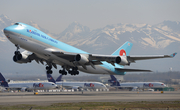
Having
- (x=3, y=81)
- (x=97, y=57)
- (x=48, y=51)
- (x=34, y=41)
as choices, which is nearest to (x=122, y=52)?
(x=97, y=57)

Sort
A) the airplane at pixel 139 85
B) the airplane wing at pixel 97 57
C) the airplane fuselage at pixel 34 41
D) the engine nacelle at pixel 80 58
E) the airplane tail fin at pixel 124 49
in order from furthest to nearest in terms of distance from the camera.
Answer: the airplane at pixel 139 85 → the airplane tail fin at pixel 124 49 → the engine nacelle at pixel 80 58 → the airplane wing at pixel 97 57 → the airplane fuselage at pixel 34 41

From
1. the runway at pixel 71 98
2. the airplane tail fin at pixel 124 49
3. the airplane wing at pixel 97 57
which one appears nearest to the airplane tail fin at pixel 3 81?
the runway at pixel 71 98

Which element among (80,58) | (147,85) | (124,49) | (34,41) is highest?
(124,49)

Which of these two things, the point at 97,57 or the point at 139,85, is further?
the point at 139,85

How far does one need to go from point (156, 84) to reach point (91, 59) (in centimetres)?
6994

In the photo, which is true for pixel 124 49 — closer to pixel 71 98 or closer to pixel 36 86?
pixel 71 98

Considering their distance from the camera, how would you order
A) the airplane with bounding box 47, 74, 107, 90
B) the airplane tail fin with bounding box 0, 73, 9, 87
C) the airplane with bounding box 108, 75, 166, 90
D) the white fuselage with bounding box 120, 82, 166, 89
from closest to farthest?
1. the airplane with bounding box 47, 74, 107, 90
2. the airplane tail fin with bounding box 0, 73, 9, 87
3. the white fuselage with bounding box 120, 82, 166, 89
4. the airplane with bounding box 108, 75, 166, 90

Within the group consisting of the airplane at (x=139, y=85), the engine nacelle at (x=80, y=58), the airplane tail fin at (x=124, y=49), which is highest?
the airplane tail fin at (x=124, y=49)

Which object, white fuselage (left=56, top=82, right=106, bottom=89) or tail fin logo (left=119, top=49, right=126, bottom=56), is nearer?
tail fin logo (left=119, top=49, right=126, bottom=56)

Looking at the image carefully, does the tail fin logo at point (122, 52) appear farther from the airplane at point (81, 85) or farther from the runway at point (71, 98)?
the airplane at point (81, 85)

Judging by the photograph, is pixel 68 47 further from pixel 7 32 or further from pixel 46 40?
pixel 7 32

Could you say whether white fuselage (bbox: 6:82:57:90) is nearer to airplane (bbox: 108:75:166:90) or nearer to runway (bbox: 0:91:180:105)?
airplane (bbox: 108:75:166:90)

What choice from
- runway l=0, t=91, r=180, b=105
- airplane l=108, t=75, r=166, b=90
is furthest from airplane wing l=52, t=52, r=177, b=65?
airplane l=108, t=75, r=166, b=90

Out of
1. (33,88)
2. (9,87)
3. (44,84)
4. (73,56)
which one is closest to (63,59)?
(73,56)
